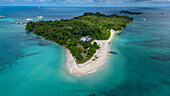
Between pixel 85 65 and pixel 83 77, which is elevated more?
pixel 85 65

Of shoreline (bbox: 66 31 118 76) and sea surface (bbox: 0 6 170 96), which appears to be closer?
sea surface (bbox: 0 6 170 96)

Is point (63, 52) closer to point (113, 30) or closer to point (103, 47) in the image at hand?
point (103, 47)

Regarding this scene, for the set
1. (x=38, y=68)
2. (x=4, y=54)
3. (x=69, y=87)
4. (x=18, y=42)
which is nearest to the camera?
(x=69, y=87)

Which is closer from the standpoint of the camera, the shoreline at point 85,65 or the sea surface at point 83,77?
the sea surface at point 83,77

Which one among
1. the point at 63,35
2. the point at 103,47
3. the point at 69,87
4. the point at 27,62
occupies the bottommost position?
the point at 69,87

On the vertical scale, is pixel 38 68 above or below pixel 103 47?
below

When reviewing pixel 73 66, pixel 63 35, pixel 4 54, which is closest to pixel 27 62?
pixel 4 54

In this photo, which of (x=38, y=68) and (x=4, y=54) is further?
(x=4, y=54)

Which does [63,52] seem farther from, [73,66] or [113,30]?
[113,30]

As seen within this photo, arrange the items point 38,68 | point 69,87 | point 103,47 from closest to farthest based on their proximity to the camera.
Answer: point 69,87, point 38,68, point 103,47

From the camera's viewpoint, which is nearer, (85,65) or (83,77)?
(83,77)
